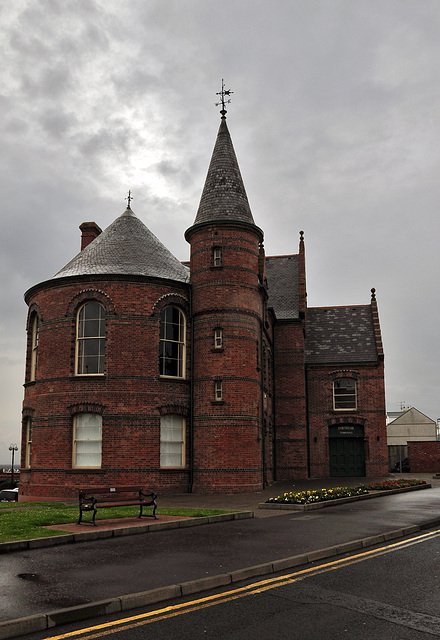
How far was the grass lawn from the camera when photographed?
12.4 meters

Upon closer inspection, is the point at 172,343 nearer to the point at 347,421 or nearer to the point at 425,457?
the point at 347,421

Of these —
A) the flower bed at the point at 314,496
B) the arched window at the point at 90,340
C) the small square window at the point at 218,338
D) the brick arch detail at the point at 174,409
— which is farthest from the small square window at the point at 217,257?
the flower bed at the point at 314,496

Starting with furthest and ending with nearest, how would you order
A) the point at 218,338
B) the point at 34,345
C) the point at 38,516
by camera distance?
the point at 34,345 → the point at 218,338 → the point at 38,516

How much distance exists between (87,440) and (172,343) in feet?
17.2

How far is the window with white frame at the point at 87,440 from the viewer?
23.8 meters

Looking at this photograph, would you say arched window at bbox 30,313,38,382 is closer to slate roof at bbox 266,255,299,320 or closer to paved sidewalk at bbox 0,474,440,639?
paved sidewalk at bbox 0,474,440,639

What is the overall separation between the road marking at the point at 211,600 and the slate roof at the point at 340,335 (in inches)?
1019

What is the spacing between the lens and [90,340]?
80.8 ft

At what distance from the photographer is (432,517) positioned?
15594mm

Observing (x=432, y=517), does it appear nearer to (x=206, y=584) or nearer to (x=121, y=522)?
(x=121, y=522)

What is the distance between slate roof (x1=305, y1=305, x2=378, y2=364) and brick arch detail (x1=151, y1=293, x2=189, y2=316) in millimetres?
12633

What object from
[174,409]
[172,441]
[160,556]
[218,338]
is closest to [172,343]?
[218,338]

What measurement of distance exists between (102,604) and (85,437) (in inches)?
676

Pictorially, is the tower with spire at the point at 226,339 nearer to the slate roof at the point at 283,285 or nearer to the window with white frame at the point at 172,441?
the window with white frame at the point at 172,441
